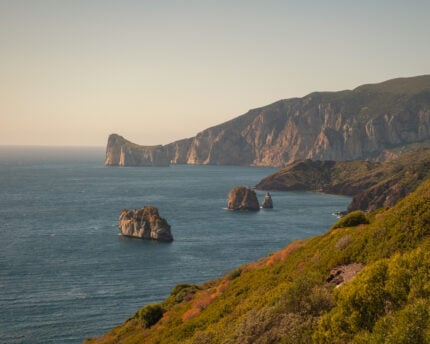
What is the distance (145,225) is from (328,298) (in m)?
112

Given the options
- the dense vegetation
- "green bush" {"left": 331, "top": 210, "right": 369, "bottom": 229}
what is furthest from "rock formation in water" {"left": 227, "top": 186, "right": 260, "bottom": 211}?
"green bush" {"left": 331, "top": 210, "right": 369, "bottom": 229}

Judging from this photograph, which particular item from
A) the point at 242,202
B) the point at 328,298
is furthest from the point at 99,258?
the point at 242,202

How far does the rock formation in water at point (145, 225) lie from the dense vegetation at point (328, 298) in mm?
79147

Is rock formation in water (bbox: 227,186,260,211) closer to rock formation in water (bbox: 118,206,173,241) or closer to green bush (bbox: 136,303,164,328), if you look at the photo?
rock formation in water (bbox: 118,206,173,241)

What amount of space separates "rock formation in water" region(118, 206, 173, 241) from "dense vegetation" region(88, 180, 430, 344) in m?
79.1

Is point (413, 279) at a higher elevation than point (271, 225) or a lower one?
higher

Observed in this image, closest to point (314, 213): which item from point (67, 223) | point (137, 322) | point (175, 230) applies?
point (175, 230)

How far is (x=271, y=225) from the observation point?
161625 millimetres

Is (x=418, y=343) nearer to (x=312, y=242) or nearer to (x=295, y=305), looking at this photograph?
(x=295, y=305)

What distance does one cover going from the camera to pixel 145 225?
13788 centimetres

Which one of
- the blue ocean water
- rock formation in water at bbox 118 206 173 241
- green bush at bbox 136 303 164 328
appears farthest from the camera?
rock formation in water at bbox 118 206 173 241

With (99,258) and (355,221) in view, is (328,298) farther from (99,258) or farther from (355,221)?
(99,258)

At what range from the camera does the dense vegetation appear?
25.1 meters

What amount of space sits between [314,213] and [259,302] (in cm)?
15466
